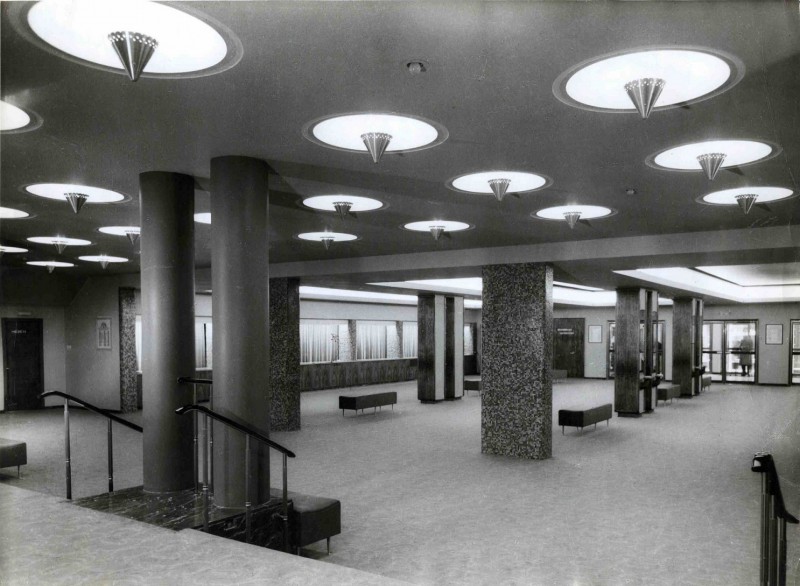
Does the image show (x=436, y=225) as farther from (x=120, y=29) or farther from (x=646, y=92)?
(x=120, y=29)

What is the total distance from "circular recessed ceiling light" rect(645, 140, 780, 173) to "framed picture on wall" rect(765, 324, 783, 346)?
23.0 metres

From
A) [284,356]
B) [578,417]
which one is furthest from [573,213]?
[284,356]

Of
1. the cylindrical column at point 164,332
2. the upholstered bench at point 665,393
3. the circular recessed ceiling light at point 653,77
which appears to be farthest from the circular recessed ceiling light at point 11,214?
the upholstered bench at point 665,393

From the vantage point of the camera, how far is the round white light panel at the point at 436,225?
892 cm

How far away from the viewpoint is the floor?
5.90m

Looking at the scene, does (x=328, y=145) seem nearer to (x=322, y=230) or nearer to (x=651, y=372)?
(x=322, y=230)

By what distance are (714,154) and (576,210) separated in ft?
8.87

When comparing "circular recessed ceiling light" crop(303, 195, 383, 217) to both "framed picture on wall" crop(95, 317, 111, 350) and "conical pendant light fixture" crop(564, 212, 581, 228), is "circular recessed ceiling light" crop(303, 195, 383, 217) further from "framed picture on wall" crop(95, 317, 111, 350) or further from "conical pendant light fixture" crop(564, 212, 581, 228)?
"framed picture on wall" crop(95, 317, 111, 350)

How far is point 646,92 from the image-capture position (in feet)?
12.0

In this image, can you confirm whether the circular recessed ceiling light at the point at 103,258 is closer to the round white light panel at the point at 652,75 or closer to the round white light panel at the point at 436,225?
the round white light panel at the point at 436,225

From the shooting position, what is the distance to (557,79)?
379 cm

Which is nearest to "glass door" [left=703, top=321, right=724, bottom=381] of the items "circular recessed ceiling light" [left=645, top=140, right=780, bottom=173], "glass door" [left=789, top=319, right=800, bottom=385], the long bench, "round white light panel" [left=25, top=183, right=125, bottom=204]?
"glass door" [left=789, top=319, right=800, bottom=385]

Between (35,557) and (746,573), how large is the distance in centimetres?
580

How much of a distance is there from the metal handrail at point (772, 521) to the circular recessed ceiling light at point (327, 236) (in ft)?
23.3
